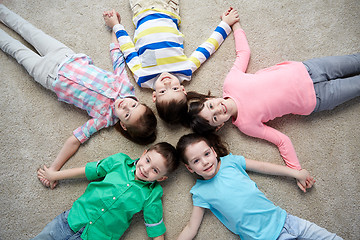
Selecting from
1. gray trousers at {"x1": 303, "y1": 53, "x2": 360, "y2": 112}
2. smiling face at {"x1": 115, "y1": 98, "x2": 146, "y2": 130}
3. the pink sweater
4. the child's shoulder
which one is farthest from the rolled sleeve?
gray trousers at {"x1": 303, "y1": 53, "x2": 360, "y2": 112}

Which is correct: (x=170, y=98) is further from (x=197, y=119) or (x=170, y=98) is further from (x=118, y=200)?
(x=118, y=200)

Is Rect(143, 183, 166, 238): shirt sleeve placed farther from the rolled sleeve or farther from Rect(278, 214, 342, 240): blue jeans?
Rect(278, 214, 342, 240): blue jeans

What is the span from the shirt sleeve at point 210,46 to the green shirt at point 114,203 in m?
0.63

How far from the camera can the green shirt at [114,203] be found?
1075mm

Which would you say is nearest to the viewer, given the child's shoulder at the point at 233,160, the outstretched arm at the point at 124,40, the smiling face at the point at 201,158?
the smiling face at the point at 201,158

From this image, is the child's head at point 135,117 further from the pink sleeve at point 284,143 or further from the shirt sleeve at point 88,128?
the pink sleeve at point 284,143

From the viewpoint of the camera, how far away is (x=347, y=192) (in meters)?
1.21

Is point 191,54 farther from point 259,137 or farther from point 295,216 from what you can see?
point 295,216

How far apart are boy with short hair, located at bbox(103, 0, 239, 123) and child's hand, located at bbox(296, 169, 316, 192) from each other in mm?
670

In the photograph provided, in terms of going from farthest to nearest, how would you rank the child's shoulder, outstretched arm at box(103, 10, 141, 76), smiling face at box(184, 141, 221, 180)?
outstretched arm at box(103, 10, 141, 76), the child's shoulder, smiling face at box(184, 141, 221, 180)

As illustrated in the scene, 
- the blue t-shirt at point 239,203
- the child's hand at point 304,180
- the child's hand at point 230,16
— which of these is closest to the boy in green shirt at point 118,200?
the blue t-shirt at point 239,203

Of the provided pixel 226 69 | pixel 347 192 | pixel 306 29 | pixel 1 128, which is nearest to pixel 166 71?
pixel 226 69

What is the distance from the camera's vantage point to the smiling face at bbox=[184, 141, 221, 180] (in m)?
1.06

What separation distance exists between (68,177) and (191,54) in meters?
0.94
